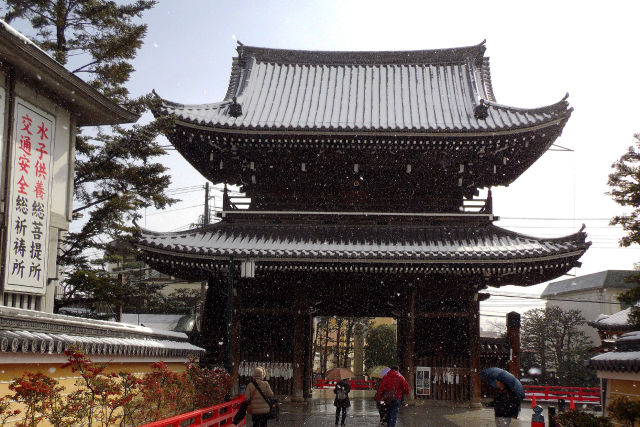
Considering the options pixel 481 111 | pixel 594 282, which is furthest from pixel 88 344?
pixel 594 282

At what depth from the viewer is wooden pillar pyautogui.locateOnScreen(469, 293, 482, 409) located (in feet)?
57.9

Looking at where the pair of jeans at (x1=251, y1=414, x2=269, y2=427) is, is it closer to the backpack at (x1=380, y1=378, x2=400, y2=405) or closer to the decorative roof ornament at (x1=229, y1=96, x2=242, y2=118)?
the backpack at (x1=380, y1=378, x2=400, y2=405)

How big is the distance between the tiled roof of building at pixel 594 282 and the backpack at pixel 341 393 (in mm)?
36757

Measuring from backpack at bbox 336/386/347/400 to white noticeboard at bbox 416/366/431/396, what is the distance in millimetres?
3856

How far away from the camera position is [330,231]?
18.9 meters

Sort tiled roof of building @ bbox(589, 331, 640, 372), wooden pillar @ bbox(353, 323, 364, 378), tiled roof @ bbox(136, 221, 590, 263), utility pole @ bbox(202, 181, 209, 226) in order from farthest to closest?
wooden pillar @ bbox(353, 323, 364, 378) < utility pole @ bbox(202, 181, 209, 226) < tiled roof @ bbox(136, 221, 590, 263) < tiled roof of building @ bbox(589, 331, 640, 372)

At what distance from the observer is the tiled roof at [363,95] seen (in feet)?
60.9

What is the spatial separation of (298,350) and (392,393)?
5949 mm

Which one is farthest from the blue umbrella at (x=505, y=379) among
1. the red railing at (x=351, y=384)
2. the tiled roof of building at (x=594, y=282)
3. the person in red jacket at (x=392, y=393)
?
the tiled roof of building at (x=594, y=282)

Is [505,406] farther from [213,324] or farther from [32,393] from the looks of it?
[213,324]

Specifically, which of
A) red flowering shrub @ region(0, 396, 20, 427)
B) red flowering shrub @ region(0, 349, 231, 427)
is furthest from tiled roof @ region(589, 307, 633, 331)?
red flowering shrub @ region(0, 396, 20, 427)

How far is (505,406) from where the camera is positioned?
11344 mm

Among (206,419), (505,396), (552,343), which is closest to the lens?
(505,396)

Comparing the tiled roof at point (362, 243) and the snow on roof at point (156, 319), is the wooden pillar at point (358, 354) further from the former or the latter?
the tiled roof at point (362, 243)
